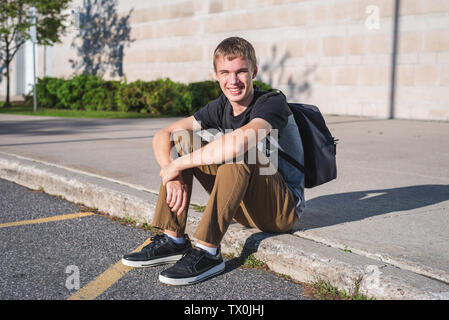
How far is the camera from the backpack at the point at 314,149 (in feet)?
10.8

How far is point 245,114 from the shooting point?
327 centimetres

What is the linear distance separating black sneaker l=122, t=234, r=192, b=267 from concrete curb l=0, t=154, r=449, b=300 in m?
0.33

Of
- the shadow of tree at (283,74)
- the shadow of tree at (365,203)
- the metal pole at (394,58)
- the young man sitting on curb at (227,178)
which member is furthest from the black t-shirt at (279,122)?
the shadow of tree at (283,74)

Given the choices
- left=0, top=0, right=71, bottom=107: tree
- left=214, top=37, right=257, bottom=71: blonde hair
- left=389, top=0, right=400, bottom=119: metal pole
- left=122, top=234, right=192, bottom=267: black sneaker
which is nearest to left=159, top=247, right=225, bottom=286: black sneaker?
left=122, top=234, right=192, bottom=267: black sneaker

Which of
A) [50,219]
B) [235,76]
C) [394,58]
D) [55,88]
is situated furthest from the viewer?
[55,88]

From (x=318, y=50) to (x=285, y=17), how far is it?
4.86 ft

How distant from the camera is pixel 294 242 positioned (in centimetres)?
317

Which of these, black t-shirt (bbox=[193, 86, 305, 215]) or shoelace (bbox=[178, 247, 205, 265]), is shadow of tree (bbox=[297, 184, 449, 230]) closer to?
black t-shirt (bbox=[193, 86, 305, 215])

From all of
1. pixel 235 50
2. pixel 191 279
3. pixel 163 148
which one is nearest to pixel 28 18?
pixel 163 148

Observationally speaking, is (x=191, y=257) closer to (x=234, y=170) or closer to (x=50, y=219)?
(x=234, y=170)

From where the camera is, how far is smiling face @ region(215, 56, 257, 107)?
3186 mm

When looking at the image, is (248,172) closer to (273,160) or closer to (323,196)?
(273,160)

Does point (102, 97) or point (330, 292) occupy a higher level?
point (102, 97)

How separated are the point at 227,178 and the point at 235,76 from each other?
63 cm
